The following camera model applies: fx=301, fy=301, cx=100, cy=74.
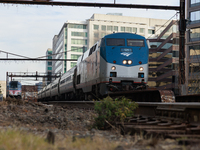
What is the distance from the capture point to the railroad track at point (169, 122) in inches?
185

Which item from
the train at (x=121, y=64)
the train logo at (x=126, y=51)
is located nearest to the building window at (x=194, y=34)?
the train at (x=121, y=64)

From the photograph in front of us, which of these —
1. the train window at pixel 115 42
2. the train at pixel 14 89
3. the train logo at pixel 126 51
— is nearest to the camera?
the train logo at pixel 126 51

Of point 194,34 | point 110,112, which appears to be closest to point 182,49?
point 110,112

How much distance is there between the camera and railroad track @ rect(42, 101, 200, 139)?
4695 mm

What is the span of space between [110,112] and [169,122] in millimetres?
1641

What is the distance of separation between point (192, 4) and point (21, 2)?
142 ft

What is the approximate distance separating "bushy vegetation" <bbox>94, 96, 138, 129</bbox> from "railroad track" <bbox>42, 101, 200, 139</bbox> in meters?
0.32

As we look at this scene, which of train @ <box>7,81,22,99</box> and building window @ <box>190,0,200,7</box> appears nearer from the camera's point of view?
train @ <box>7,81,22,99</box>

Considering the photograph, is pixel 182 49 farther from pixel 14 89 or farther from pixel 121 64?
pixel 14 89

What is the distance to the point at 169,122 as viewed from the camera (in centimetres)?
614

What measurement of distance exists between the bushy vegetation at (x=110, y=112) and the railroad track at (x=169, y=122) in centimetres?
32

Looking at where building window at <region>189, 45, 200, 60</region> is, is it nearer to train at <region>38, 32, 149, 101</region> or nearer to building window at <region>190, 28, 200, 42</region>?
building window at <region>190, 28, 200, 42</region>

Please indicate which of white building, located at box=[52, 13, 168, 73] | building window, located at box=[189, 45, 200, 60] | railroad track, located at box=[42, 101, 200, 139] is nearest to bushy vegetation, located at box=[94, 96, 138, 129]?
railroad track, located at box=[42, 101, 200, 139]

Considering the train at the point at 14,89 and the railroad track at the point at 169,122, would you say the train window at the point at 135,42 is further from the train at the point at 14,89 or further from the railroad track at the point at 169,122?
the train at the point at 14,89
